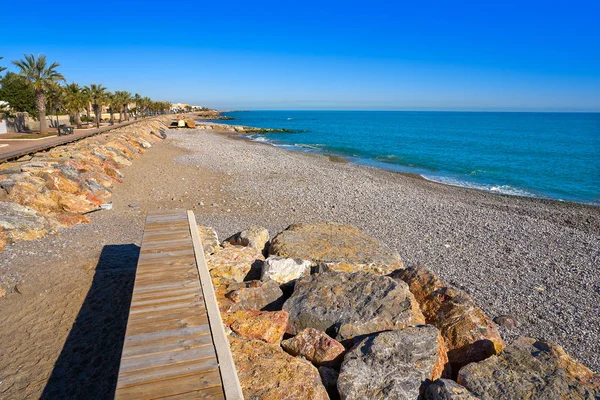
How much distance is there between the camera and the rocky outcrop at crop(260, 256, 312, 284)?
7.59 m

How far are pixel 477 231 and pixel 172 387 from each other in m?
13.5

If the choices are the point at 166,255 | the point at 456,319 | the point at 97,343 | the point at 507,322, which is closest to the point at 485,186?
the point at 507,322

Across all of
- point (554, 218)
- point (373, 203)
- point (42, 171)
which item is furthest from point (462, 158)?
point (42, 171)

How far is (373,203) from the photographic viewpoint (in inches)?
708

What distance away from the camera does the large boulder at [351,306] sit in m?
6.01

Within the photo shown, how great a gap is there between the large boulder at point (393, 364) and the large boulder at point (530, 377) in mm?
475

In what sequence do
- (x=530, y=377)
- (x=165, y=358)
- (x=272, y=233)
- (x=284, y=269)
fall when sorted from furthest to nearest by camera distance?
(x=272, y=233) < (x=284, y=269) < (x=530, y=377) < (x=165, y=358)

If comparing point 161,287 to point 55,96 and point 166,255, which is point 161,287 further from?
point 55,96

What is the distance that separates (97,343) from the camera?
6.23m

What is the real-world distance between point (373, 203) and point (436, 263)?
7064 millimetres

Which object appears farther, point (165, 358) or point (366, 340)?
point (366, 340)

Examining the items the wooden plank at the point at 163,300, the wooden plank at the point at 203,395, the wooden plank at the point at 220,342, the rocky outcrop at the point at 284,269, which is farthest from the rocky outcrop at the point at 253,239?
the wooden plank at the point at 203,395

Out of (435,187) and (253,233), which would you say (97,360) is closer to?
(253,233)

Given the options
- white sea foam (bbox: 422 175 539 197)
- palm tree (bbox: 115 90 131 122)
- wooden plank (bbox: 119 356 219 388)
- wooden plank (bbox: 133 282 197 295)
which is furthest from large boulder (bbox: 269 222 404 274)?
palm tree (bbox: 115 90 131 122)
